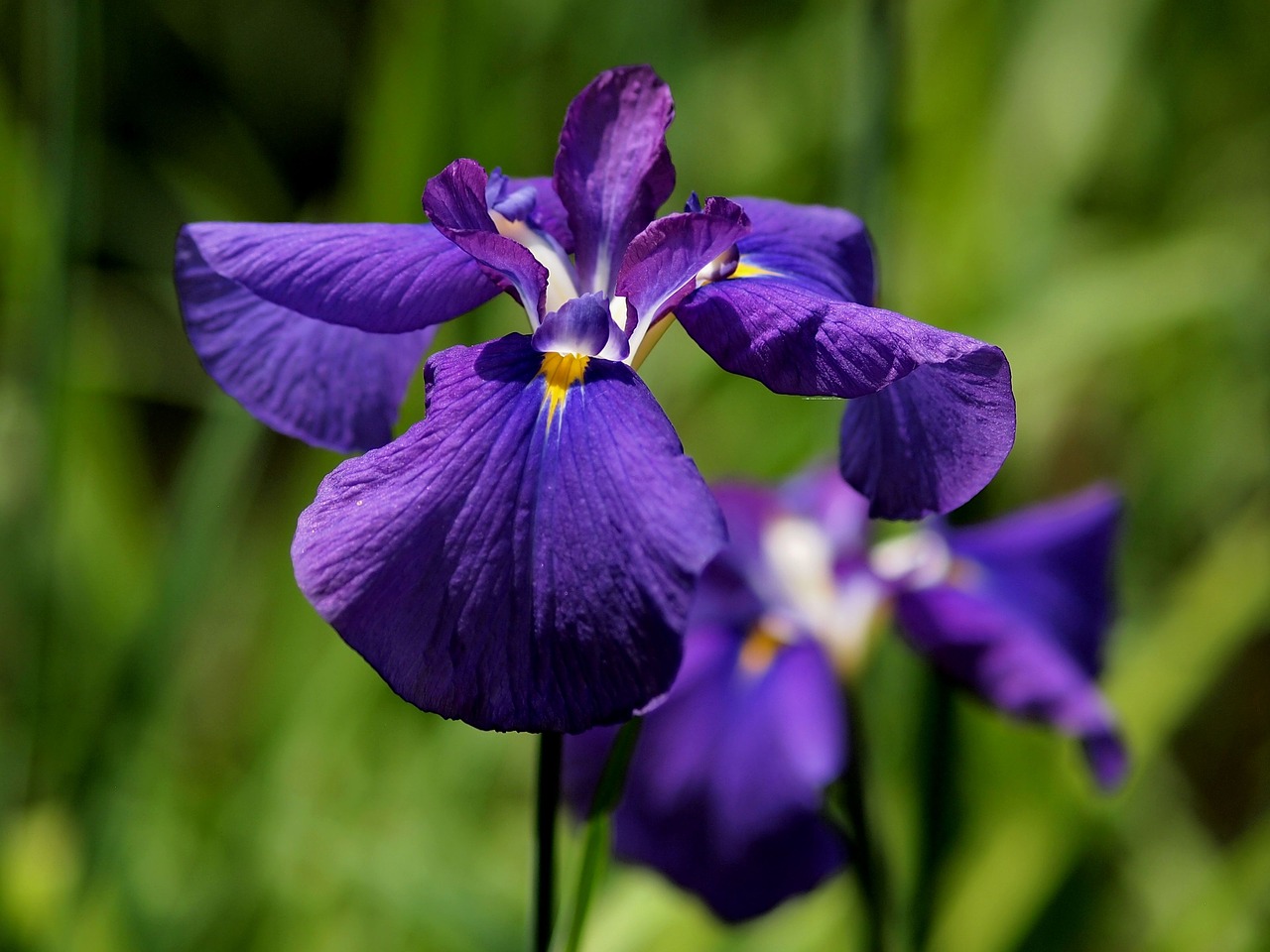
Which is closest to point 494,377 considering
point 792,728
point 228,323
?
point 228,323

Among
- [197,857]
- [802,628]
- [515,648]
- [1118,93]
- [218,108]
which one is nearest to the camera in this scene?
[515,648]

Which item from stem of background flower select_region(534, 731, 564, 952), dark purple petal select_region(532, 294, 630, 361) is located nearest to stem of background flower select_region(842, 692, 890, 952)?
stem of background flower select_region(534, 731, 564, 952)

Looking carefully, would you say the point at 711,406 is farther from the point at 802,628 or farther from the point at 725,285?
the point at 725,285

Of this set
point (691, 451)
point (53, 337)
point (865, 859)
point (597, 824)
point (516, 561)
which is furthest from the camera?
point (691, 451)

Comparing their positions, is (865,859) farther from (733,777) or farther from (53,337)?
(53,337)

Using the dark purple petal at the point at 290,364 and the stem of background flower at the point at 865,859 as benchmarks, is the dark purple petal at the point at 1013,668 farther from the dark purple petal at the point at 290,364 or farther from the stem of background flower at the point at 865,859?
the dark purple petal at the point at 290,364

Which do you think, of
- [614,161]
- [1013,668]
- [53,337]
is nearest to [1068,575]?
[1013,668]
